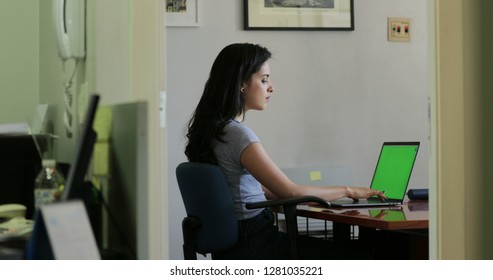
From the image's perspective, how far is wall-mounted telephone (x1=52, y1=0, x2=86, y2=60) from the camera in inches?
82.7

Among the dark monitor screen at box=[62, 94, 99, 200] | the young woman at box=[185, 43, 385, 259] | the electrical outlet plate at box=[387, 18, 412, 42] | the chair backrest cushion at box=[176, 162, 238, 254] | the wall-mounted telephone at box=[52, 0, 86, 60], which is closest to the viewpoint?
the dark monitor screen at box=[62, 94, 99, 200]

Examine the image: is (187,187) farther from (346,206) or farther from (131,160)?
(131,160)

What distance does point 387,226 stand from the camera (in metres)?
2.63

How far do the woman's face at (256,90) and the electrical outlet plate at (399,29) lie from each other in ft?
4.62

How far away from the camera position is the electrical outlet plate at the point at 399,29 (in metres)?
4.41

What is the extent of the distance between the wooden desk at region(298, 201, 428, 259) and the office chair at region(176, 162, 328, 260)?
5.0 inches

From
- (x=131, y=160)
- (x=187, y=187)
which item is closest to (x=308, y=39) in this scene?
(x=187, y=187)

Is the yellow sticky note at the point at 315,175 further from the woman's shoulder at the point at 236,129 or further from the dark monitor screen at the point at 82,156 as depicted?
the dark monitor screen at the point at 82,156

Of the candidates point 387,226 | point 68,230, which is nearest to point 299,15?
point 387,226

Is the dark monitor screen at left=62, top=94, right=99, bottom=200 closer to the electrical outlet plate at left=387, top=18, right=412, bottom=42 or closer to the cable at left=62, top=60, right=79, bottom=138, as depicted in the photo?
the cable at left=62, top=60, right=79, bottom=138

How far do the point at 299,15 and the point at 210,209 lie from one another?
173 cm

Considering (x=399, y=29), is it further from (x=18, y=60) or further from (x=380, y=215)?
(x=18, y=60)

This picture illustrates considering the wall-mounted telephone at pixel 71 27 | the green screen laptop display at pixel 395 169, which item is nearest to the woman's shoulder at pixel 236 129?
the green screen laptop display at pixel 395 169

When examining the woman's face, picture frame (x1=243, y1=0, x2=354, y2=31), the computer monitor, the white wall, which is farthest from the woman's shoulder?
the computer monitor
